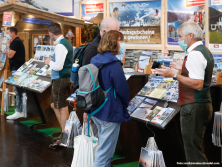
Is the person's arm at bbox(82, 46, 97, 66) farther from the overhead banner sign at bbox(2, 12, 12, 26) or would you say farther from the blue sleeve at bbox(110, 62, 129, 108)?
the overhead banner sign at bbox(2, 12, 12, 26)

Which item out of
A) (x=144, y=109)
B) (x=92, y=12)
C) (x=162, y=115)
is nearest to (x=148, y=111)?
(x=144, y=109)

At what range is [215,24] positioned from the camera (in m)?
5.00

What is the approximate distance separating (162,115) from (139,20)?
3.47 meters

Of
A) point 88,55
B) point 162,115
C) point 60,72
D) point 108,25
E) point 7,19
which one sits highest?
point 7,19

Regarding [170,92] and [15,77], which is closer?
[170,92]

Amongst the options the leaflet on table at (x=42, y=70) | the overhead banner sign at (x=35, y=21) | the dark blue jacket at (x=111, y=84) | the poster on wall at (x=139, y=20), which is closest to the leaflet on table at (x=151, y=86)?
the dark blue jacket at (x=111, y=84)

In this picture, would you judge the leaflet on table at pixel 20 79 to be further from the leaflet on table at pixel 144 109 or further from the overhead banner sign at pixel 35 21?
the leaflet on table at pixel 144 109

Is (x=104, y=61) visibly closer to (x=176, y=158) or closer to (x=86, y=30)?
(x=176, y=158)

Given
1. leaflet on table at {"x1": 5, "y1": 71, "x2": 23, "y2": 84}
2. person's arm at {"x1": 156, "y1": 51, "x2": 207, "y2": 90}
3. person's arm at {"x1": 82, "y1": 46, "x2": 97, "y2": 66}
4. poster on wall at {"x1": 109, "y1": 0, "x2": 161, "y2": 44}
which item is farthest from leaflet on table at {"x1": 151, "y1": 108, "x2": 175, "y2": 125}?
leaflet on table at {"x1": 5, "y1": 71, "x2": 23, "y2": 84}

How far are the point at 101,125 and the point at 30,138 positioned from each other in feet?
9.15

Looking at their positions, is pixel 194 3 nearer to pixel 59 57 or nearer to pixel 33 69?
pixel 59 57

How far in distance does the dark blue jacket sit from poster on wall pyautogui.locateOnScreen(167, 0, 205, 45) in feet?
10.1

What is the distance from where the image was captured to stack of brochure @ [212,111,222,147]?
3.20 meters

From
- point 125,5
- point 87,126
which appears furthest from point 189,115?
point 125,5
